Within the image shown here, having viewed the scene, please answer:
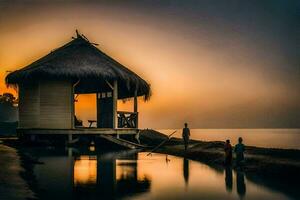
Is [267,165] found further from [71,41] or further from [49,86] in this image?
[71,41]

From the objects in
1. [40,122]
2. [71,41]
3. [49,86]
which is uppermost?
[71,41]

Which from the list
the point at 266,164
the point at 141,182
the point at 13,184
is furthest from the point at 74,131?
the point at 13,184

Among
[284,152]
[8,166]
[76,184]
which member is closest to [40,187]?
[76,184]

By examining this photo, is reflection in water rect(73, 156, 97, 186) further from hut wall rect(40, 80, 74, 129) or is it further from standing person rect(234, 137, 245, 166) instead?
hut wall rect(40, 80, 74, 129)

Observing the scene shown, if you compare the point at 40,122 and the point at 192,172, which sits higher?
the point at 40,122

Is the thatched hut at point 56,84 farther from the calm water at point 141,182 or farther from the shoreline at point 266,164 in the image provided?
the calm water at point 141,182

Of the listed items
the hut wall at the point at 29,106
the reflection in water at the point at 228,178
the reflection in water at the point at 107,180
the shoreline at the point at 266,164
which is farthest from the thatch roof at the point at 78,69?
the reflection in water at the point at 228,178

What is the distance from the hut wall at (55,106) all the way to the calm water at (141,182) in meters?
8.79

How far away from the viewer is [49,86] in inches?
1048

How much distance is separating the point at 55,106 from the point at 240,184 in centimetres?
1601

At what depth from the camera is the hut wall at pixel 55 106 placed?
1042 inches

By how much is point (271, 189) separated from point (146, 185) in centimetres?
335

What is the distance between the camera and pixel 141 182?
12992 millimetres

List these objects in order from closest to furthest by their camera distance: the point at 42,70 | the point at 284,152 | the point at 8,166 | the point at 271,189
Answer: the point at 271,189 < the point at 8,166 < the point at 284,152 < the point at 42,70
